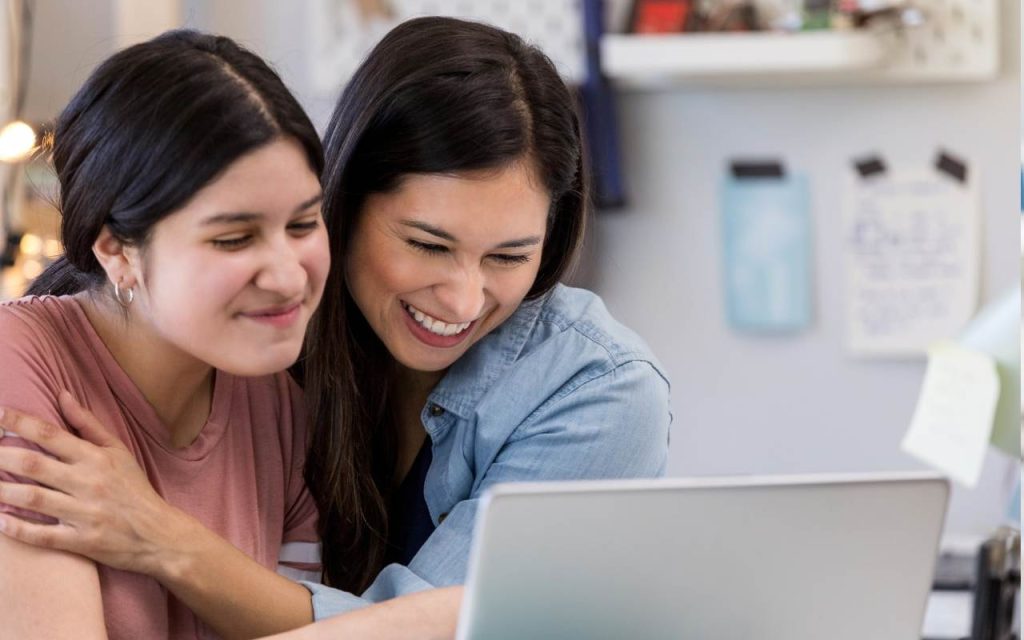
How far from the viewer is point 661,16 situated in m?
2.38

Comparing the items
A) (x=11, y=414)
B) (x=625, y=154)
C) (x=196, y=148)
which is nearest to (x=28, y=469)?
(x=11, y=414)

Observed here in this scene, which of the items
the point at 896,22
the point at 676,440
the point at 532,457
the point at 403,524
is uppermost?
the point at 896,22

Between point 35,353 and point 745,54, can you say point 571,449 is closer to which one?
point 35,353

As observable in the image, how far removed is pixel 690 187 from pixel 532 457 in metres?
1.23

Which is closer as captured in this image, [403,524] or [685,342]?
[403,524]

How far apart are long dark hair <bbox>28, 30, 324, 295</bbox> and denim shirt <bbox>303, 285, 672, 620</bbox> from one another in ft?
1.04

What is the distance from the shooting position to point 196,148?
1.11 meters

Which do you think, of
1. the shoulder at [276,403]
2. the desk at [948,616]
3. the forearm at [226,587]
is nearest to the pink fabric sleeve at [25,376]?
the forearm at [226,587]

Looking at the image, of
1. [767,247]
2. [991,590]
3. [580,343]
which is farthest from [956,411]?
[767,247]

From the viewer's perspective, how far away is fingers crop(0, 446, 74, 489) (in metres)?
1.13

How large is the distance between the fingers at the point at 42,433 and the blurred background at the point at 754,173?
1224 millimetres

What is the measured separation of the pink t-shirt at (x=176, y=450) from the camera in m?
1.19

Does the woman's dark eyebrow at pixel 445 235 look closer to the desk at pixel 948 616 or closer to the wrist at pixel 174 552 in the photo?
the wrist at pixel 174 552

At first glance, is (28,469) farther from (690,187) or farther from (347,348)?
(690,187)
